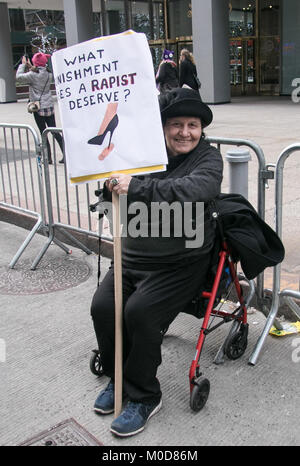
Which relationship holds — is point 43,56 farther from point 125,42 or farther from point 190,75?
point 125,42

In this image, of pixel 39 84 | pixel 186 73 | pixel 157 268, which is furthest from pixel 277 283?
pixel 186 73

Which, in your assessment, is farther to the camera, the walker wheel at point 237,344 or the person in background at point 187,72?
the person in background at point 187,72

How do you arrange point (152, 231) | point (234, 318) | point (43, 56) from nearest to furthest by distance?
point (152, 231) < point (234, 318) < point (43, 56)

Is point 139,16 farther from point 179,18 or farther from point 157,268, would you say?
point 157,268

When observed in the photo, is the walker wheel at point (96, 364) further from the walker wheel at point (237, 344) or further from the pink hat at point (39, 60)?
the pink hat at point (39, 60)

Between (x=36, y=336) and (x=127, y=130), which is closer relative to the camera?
(x=127, y=130)

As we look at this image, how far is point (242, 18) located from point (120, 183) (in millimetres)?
20478

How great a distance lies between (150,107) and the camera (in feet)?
8.38

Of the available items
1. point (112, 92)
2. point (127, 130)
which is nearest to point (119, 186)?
point (127, 130)

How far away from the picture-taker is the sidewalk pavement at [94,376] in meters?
2.59

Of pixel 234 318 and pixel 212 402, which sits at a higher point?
pixel 234 318

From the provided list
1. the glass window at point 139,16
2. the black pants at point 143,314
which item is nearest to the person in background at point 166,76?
the black pants at point 143,314

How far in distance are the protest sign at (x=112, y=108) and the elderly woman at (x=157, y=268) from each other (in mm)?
117

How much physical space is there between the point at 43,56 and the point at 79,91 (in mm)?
7783
